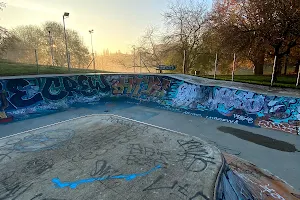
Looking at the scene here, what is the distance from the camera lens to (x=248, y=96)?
492 inches

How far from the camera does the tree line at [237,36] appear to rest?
45.5 ft

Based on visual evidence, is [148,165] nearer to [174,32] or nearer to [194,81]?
[194,81]

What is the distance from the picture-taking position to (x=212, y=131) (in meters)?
10.8

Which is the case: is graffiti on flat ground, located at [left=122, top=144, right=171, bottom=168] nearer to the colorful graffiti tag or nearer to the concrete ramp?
the concrete ramp

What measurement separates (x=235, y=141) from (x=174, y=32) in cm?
2097

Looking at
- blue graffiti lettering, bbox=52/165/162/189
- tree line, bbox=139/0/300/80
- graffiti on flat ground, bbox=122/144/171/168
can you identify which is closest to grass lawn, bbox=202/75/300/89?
tree line, bbox=139/0/300/80

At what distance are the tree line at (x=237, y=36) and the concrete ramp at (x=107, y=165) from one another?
12.6 meters

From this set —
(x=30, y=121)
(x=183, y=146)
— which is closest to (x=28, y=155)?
(x=183, y=146)

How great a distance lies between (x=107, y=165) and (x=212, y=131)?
24.4ft

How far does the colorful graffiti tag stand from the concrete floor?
103 cm

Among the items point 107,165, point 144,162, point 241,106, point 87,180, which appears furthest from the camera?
point 241,106

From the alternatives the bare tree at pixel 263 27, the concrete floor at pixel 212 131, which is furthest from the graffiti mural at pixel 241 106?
the bare tree at pixel 263 27

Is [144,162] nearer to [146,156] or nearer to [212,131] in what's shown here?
[146,156]

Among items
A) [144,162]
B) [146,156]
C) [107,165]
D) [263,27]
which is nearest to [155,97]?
[263,27]
